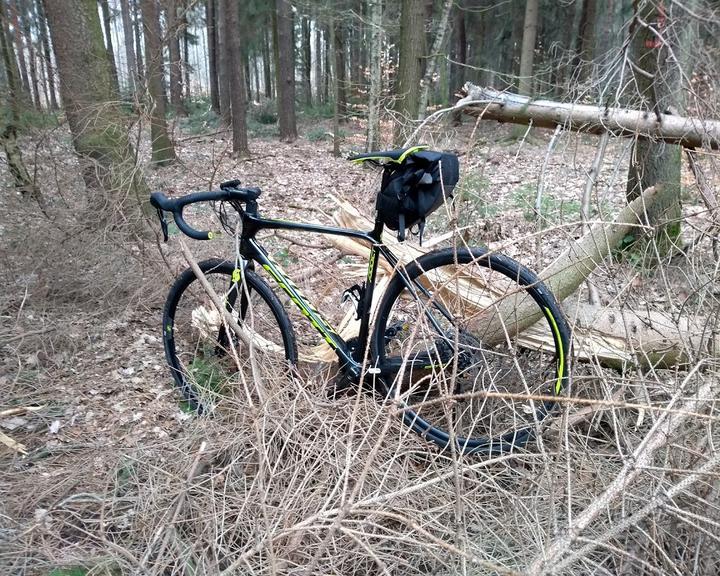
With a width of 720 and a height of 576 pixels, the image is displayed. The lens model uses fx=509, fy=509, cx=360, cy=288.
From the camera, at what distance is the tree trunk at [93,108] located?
14.3ft

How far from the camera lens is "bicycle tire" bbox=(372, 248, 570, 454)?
2299 mm

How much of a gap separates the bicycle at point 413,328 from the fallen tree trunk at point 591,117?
1146mm

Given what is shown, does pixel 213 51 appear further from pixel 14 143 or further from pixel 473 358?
pixel 473 358

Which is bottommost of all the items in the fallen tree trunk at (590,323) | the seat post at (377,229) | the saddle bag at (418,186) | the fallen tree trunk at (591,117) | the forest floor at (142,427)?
the forest floor at (142,427)

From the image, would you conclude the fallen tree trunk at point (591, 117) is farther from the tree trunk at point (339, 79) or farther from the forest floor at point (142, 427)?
the tree trunk at point (339, 79)

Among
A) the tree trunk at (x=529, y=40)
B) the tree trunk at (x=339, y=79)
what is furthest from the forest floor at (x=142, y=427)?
the tree trunk at (x=529, y=40)

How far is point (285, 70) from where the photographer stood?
14992 mm

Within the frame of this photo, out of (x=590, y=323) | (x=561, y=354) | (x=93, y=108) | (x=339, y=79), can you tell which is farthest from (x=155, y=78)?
(x=339, y=79)

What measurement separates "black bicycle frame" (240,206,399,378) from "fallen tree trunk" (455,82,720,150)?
115cm

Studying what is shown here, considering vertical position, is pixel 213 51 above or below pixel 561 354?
above

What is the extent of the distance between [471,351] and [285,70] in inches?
570

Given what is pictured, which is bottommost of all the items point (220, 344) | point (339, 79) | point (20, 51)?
point (220, 344)

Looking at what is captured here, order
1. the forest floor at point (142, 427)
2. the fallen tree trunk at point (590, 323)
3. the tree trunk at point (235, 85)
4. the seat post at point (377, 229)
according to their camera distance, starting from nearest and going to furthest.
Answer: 1. the forest floor at point (142, 427)
2. the seat post at point (377, 229)
3. the fallen tree trunk at point (590, 323)
4. the tree trunk at point (235, 85)

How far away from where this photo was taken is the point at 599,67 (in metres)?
3.90
